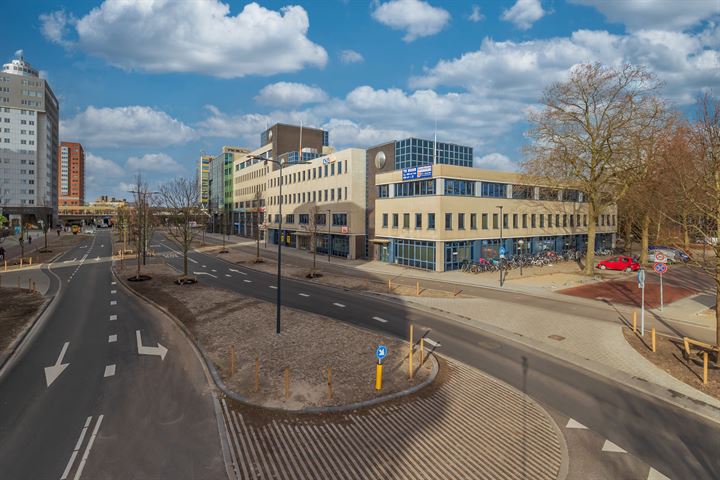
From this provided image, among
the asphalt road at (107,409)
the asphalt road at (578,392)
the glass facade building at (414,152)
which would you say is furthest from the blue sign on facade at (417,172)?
the asphalt road at (107,409)

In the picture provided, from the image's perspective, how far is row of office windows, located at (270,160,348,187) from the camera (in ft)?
165

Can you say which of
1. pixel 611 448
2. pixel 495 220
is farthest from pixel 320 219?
pixel 611 448

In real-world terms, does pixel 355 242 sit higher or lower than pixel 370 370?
higher

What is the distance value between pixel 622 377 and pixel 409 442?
9.04 metres

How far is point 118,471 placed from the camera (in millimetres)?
8344

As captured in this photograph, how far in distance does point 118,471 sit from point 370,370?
→ 304 inches

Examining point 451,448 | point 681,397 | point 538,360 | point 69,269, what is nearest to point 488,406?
point 451,448

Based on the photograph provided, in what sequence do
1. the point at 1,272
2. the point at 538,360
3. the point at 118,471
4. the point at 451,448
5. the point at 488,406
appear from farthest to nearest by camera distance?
the point at 1,272, the point at 538,360, the point at 488,406, the point at 451,448, the point at 118,471

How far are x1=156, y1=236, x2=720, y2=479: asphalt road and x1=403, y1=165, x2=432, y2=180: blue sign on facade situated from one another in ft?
58.0

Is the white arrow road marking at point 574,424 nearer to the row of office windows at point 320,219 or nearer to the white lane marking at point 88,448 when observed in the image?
the white lane marking at point 88,448

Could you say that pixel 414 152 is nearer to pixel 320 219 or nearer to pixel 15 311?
pixel 320 219

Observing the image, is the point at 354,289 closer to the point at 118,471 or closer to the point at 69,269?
the point at 118,471

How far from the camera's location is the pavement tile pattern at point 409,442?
8477 mm

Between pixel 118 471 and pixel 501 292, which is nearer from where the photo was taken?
pixel 118 471
